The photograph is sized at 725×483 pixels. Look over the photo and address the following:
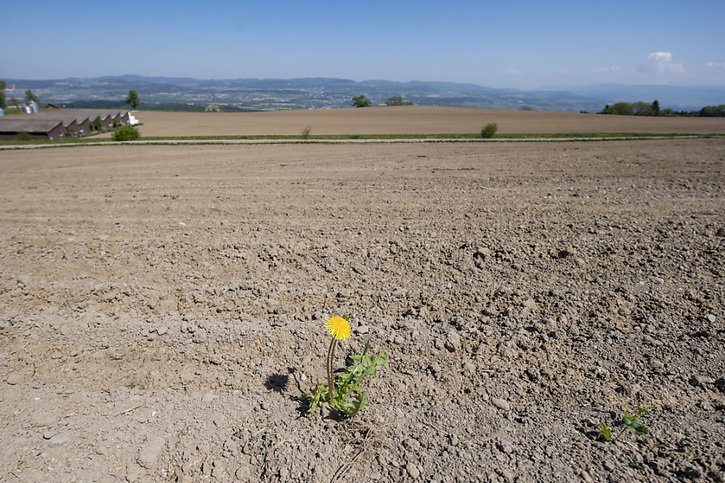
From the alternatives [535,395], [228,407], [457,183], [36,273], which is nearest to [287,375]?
[228,407]

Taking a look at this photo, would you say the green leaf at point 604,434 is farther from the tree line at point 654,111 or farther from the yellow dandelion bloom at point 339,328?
the tree line at point 654,111

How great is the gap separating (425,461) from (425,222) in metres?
4.63

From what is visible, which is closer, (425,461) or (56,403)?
(425,461)

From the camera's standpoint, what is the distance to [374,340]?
4.00 m

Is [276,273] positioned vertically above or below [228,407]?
above

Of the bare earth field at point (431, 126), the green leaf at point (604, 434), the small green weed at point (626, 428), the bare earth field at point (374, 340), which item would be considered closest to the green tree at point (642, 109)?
the bare earth field at point (431, 126)


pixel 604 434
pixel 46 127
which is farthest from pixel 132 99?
pixel 604 434

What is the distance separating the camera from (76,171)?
14.3 metres

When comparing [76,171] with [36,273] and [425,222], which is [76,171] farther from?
[425,222]

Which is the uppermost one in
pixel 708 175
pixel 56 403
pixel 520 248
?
pixel 708 175

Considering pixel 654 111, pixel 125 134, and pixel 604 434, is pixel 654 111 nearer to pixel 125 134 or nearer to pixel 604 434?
pixel 125 134

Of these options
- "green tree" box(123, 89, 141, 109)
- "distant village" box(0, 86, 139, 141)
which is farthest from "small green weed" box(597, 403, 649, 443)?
"green tree" box(123, 89, 141, 109)

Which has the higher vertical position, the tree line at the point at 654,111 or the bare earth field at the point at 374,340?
the tree line at the point at 654,111

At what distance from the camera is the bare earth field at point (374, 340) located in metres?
2.89
